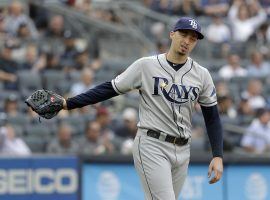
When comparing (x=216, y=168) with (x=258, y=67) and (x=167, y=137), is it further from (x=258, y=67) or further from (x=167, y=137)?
(x=258, y=67)

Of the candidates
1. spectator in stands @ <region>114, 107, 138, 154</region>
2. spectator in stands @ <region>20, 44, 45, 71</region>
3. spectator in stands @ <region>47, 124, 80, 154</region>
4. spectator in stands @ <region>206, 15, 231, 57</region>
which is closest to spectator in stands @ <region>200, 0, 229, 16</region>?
spectator in stands @ <region>206, 15, 231, 57</region>

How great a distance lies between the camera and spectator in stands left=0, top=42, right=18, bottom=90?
1356cm

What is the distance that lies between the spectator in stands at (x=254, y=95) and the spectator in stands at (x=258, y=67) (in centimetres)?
68

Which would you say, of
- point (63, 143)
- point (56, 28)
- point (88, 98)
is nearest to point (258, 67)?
point (56, 28)

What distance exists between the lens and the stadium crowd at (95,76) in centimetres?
1238

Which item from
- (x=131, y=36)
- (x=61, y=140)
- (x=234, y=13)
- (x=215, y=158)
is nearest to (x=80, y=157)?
(x=61, y=140)

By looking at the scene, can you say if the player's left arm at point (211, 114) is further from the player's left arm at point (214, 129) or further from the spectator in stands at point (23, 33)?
the spectator in stands at point (23, 33)

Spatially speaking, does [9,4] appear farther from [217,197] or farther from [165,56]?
[165,56]

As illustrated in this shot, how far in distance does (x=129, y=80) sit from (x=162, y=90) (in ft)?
0.86

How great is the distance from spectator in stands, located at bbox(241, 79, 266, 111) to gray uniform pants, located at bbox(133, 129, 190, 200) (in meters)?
6.74

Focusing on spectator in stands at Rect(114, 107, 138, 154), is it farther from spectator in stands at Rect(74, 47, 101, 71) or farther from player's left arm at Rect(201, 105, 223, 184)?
player's left arm at Rect(201, 105, 223, 184)

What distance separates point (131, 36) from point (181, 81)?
8823 mm

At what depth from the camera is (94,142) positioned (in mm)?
12102

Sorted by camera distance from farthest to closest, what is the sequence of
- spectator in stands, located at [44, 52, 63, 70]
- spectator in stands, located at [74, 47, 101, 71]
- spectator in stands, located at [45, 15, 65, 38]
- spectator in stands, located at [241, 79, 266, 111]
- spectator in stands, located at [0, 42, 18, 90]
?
1. spectator in stands, located at [45, 15, 65, 38]
2. spectator in stands, located at [74, 47, 101, 71]
3. spectator in stands, located at [44, 52, 63, 70]
4. spectator in stands, located at [241, 79, 266, 111]
5. spectator in stands, located at [0, 42, 18, 90]
